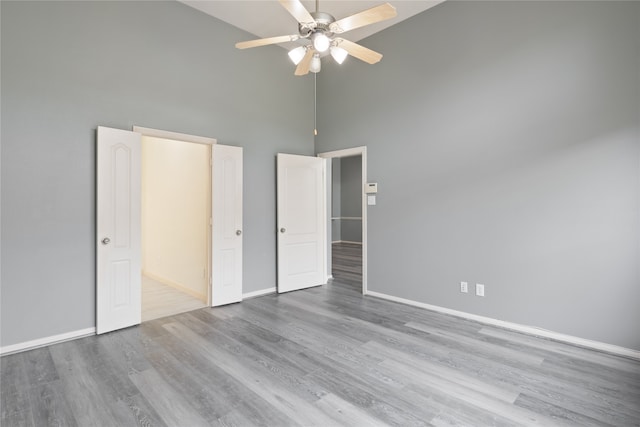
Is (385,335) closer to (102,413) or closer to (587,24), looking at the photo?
(102,413)

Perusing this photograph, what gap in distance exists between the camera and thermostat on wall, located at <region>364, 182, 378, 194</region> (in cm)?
453

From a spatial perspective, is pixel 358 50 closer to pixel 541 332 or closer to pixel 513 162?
pixel 513 162

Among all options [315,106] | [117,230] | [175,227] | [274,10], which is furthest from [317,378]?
[315,106]

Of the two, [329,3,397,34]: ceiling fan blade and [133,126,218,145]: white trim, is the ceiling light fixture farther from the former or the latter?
[133,126,218,145]: white trim

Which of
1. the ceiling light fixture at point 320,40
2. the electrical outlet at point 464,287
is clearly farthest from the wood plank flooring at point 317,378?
the ceiling light fixture at point 320,40

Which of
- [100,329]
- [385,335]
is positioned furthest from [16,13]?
[385,335]

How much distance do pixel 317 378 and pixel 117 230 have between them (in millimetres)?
2566

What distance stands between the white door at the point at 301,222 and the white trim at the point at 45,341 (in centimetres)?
238

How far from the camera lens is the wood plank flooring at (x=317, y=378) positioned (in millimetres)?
1936

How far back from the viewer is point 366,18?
228cm

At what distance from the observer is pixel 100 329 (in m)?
3.18

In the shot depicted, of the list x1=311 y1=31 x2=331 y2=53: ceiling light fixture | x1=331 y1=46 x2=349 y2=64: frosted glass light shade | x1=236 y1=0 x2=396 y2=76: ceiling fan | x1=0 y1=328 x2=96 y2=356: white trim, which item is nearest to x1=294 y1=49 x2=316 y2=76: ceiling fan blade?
x1=236 y1=0 x2=396 y2=76: ceiling fan

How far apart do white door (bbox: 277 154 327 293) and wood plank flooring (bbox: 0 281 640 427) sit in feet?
4.70

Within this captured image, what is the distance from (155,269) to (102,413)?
4036 millimetres
